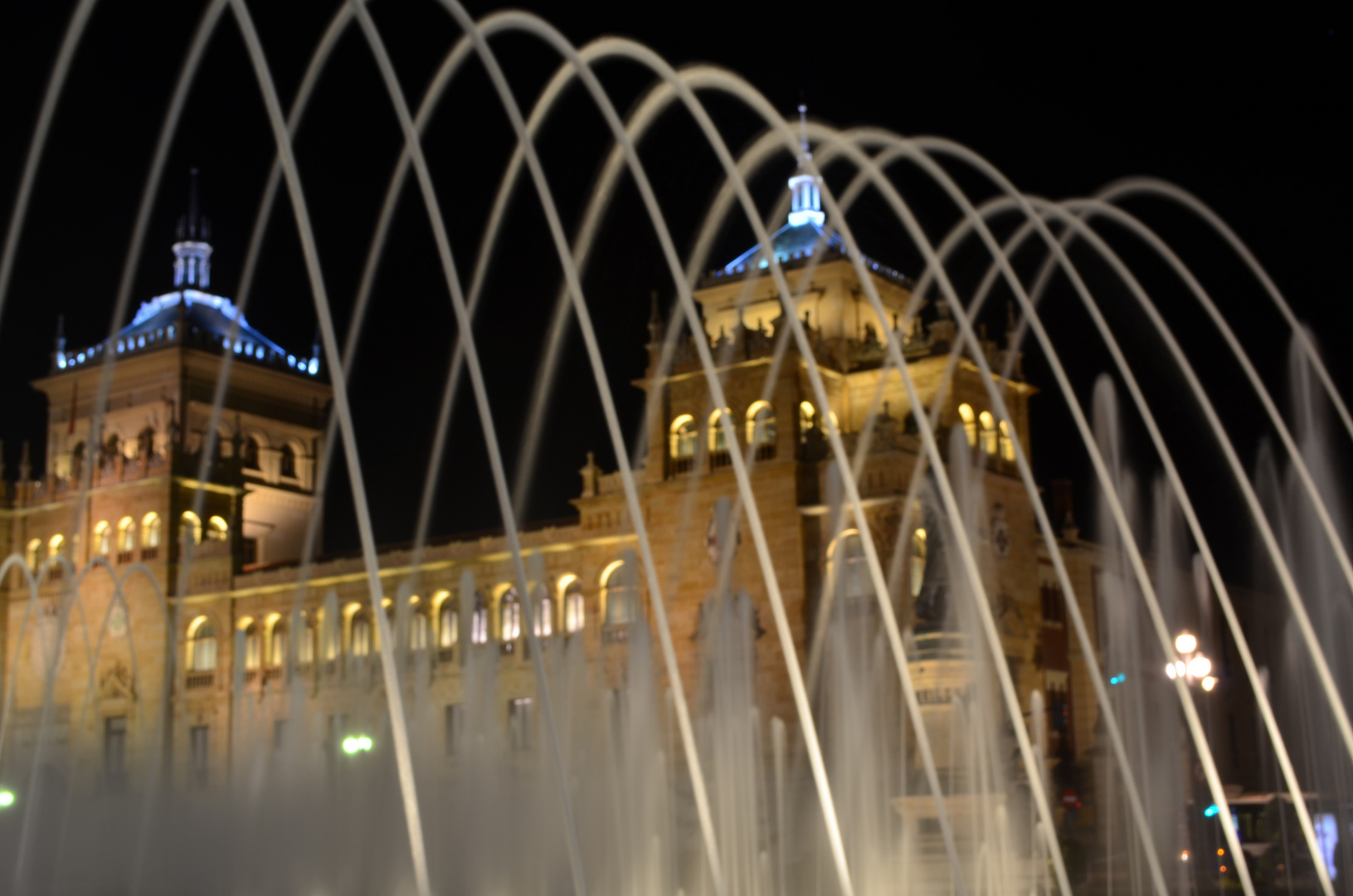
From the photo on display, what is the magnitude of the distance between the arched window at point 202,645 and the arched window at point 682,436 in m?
21.6

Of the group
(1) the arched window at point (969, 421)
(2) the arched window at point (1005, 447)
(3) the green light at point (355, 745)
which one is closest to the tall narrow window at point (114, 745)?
(3) the green light at point (355, 745)

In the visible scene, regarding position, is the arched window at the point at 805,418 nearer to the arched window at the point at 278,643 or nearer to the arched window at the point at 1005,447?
the arched window at the point at 1005,447

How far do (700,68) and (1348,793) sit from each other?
2536 cm

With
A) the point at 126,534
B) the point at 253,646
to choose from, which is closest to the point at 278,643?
the point at 253,646

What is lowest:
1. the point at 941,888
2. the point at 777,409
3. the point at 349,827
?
the point at 941,888

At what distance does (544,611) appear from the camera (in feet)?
176

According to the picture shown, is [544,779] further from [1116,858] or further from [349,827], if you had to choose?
[1116,858]

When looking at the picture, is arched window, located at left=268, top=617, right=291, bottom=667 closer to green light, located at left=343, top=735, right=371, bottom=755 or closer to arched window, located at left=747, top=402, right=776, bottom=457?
green light, located at left=343, top=735, right=371, bottom=755

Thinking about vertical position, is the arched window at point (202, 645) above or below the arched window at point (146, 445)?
below

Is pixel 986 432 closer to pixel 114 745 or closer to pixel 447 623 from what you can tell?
pixel 447 623

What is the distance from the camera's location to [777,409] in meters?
47.3

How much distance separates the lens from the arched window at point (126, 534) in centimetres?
6303

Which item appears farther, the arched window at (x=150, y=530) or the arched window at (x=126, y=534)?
the arched window at (x=126, y=534)

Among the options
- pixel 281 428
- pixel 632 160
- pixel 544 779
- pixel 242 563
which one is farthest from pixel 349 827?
pixel 281 428
